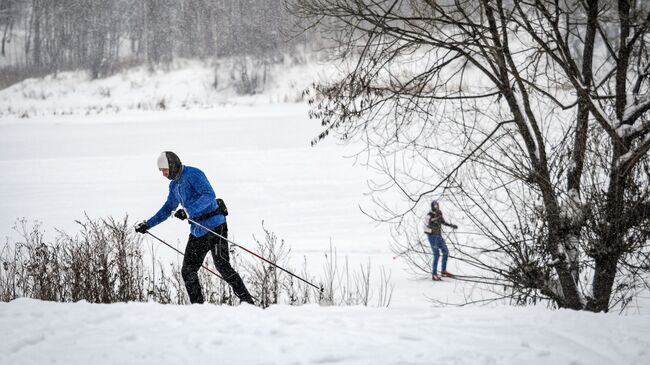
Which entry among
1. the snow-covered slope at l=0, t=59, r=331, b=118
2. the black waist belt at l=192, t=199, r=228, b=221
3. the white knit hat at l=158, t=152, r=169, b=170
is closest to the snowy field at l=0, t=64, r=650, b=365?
the snow-covered slope at l=0, t=59, r=331, b=118

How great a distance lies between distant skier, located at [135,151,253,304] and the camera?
17.7ft

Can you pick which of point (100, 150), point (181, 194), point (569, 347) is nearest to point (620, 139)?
point (569, 347)

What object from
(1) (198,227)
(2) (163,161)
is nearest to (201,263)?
(1) (198,227)

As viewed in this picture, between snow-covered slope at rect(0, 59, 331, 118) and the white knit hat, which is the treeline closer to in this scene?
snow-covered slope at rect(0, 59, 331, 118)

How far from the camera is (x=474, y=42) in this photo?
17.5 feet

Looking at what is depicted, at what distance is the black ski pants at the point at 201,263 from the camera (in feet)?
17.7

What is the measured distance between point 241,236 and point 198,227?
27.9ft

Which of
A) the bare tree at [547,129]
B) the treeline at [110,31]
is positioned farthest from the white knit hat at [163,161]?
the treeline at [110,31]

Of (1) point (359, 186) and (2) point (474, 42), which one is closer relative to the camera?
(2) point (474, 42)

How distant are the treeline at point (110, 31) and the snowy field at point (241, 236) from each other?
17.1 ft

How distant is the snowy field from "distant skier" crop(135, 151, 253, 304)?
110 cm

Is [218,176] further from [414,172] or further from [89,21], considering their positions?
[89,21]

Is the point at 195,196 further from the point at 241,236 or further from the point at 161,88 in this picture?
the point at 161,88

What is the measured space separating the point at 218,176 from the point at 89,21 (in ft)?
132
